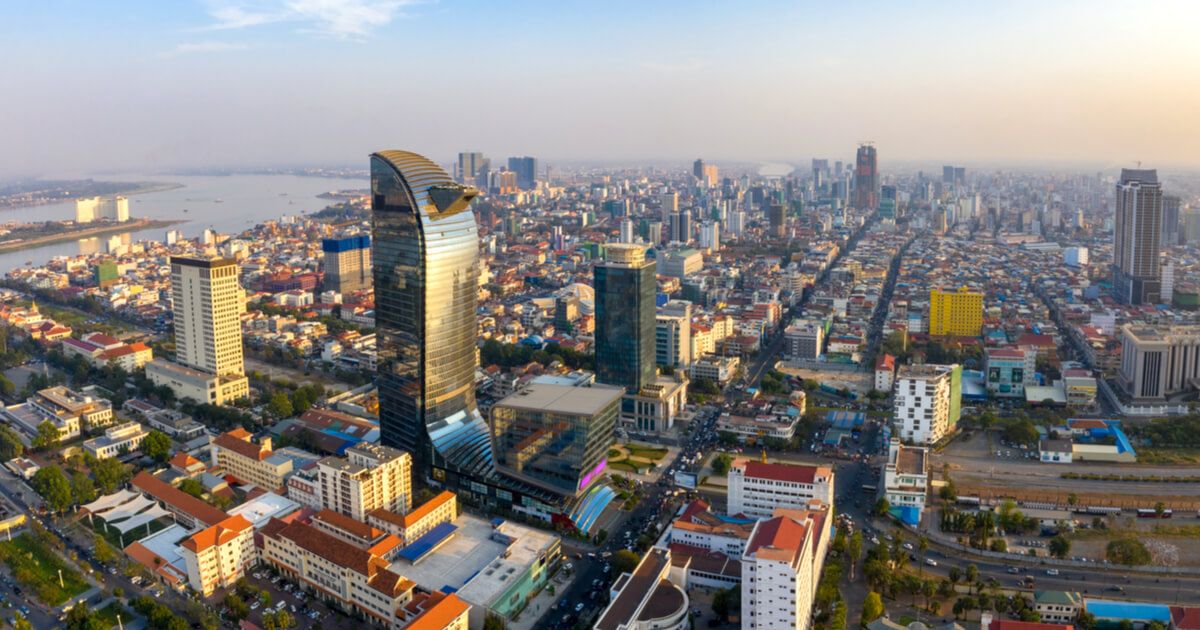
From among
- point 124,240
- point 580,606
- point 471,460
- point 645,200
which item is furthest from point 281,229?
point 580,606

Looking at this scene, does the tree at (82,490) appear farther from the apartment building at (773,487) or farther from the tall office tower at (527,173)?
the tall office tower at (527,173)

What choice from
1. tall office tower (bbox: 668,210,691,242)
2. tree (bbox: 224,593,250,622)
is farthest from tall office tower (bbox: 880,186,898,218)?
tree (bbox: 224,593,250,622)

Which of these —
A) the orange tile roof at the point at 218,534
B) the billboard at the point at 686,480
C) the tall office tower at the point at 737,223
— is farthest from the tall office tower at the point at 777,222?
the orange tile roof at the point at 218,534

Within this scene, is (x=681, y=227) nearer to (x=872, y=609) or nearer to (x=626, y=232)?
(x=626, y=232)

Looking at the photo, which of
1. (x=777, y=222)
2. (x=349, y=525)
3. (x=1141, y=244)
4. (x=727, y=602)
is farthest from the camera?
(x=777, y=222)

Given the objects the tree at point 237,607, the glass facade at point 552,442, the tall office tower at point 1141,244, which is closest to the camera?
the tree at point 237,607

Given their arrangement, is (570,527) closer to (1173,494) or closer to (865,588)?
(865,588)

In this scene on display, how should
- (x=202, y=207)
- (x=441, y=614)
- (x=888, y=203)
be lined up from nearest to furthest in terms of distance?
(x=441, y=614), (x=888, y=203), (x=202, y=207)

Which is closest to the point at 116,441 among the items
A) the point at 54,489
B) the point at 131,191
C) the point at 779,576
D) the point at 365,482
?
the point at 54,489
